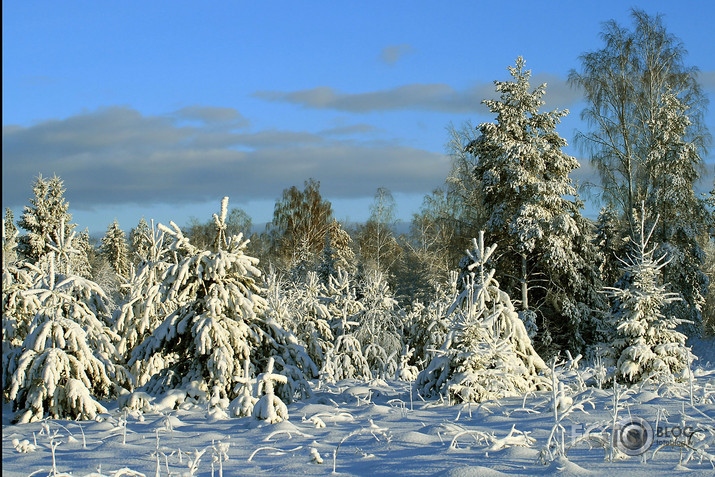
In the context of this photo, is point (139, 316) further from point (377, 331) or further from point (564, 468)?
point (564, 468)

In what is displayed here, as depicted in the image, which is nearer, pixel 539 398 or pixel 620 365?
pixel 539 398

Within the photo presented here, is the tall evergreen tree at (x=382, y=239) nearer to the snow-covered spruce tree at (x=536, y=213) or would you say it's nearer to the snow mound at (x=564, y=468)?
the snow-covered spruce tree at (x=536, y=213)

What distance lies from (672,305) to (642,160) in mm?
5595

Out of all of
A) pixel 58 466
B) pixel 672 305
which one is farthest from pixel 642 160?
pixel 58 466

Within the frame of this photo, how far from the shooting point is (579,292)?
72.9 feet

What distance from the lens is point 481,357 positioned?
28.6 feet

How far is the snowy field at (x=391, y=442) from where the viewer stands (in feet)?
16.1

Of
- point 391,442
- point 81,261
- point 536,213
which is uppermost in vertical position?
point 536,213

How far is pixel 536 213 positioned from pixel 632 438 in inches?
635

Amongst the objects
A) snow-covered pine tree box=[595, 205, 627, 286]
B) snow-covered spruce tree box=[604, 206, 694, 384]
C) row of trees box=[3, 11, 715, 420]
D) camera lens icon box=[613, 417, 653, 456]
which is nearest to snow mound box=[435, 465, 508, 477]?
camera lens icon box=[613, 417, 653, 456]

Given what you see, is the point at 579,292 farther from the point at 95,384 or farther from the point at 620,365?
the point at 95,384

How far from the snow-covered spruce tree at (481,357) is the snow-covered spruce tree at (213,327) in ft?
7.33

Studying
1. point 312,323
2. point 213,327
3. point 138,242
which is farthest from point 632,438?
point 138,242

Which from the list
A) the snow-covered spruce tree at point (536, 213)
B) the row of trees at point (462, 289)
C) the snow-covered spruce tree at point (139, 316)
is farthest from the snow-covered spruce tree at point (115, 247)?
the snow-covered spruce tree at point (139, 316)
